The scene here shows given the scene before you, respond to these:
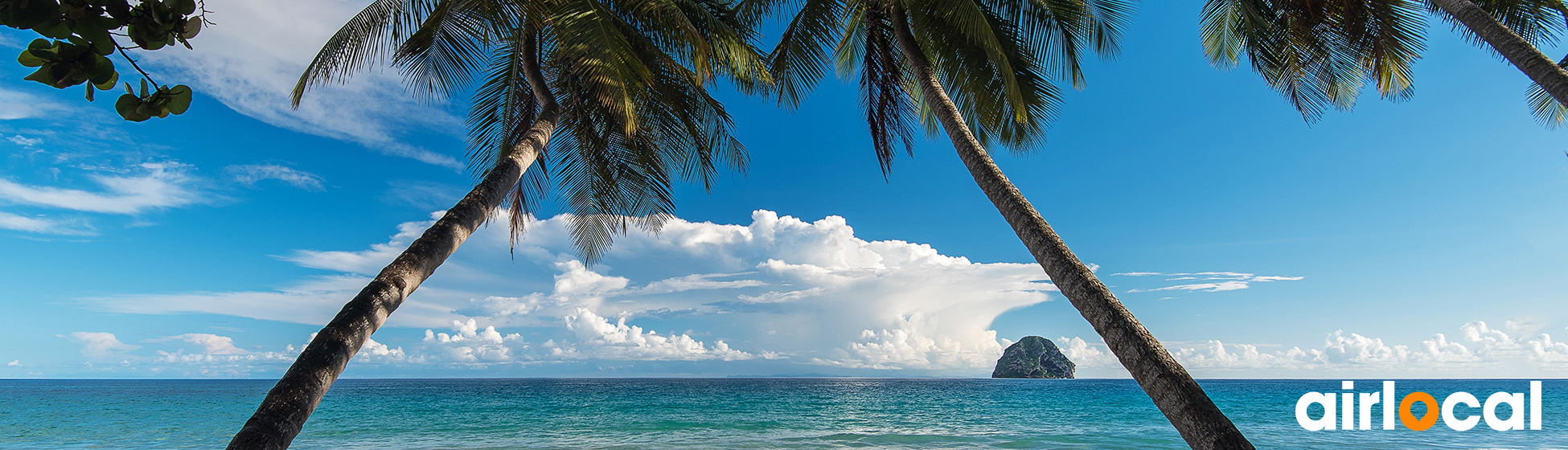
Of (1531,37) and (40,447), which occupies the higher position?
(1531,37)

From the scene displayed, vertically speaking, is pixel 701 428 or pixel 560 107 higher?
pixel 560 107

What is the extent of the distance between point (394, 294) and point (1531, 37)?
13410mm

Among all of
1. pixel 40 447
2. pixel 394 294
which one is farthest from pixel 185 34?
pixel 40 447

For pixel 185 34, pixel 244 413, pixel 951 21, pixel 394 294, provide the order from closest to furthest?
pixel 185 34 → pixel 394 294 → pixel 951 21 → pixel 244 413

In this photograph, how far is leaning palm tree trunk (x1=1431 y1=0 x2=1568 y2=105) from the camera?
579 cm

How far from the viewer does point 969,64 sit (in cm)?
703

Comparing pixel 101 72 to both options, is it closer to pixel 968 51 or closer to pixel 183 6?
pixel 183 6

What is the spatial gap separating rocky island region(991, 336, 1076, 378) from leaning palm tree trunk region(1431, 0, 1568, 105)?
8813cm

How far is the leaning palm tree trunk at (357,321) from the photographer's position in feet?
8.71

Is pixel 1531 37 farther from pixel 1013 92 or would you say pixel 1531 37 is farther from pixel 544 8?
pixel 544 8

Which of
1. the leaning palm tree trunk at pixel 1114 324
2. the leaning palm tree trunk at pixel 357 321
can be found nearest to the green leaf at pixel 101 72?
the leaning palm tree trunk at pixel 357 321

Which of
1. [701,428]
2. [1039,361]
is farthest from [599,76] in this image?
[1039,361]

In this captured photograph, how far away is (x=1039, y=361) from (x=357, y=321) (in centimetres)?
9470

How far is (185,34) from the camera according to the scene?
2.97 feet
